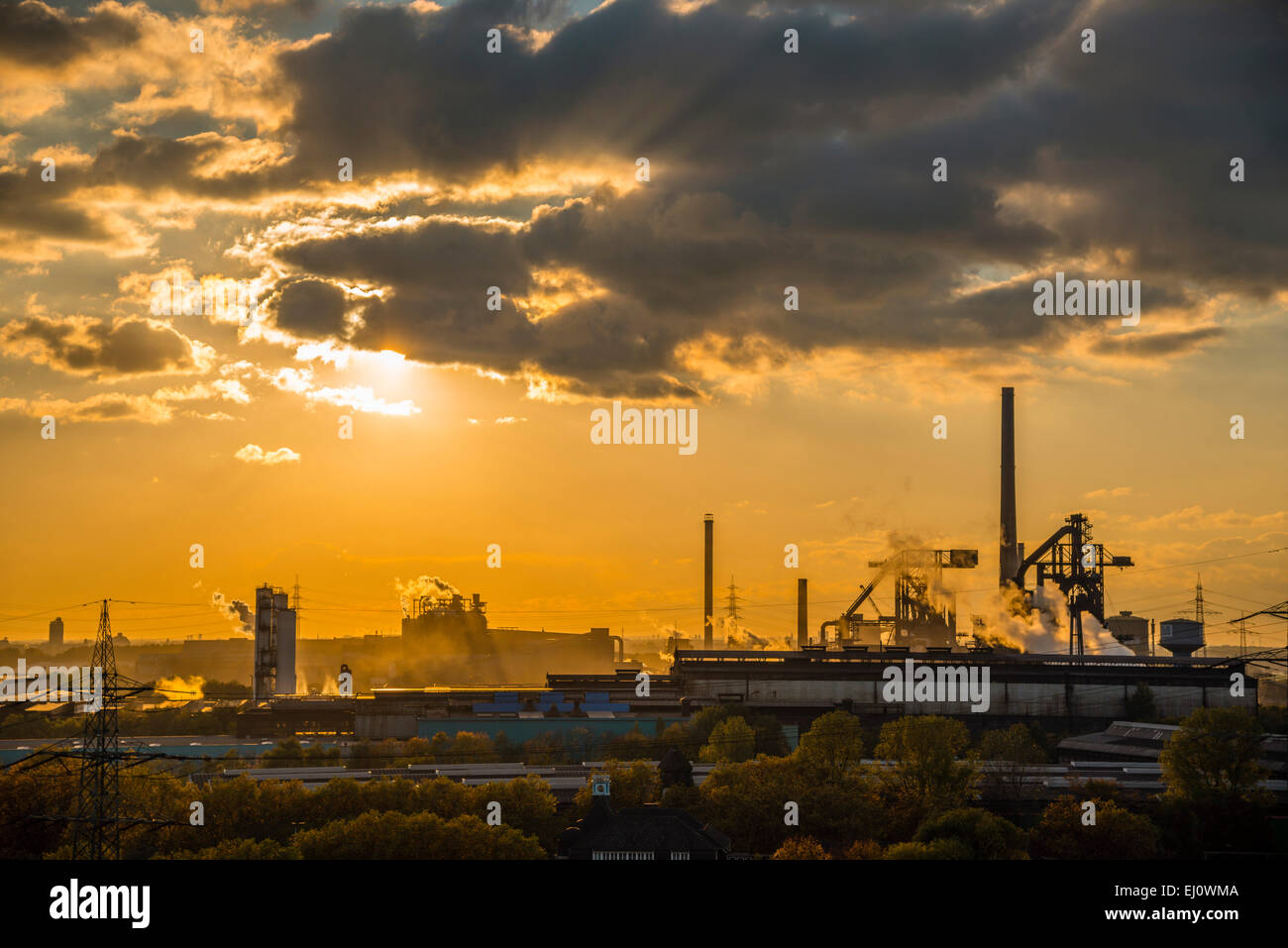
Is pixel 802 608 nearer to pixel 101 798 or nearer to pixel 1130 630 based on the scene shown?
pixel 1130 630

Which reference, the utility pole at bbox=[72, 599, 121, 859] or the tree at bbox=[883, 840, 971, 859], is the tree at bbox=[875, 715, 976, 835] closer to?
the tree at bbox=[883, 840, 971, 859]

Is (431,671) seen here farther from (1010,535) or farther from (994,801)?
(994,801)

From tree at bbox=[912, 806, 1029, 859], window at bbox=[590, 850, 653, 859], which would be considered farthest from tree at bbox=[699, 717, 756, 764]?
tree at bbox=[912, 806, 1029, 859]

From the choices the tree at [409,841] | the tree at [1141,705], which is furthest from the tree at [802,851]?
the tree at [1141,705]

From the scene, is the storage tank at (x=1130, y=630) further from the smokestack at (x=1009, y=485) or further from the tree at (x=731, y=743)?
the tree at (x=731, y=743)
